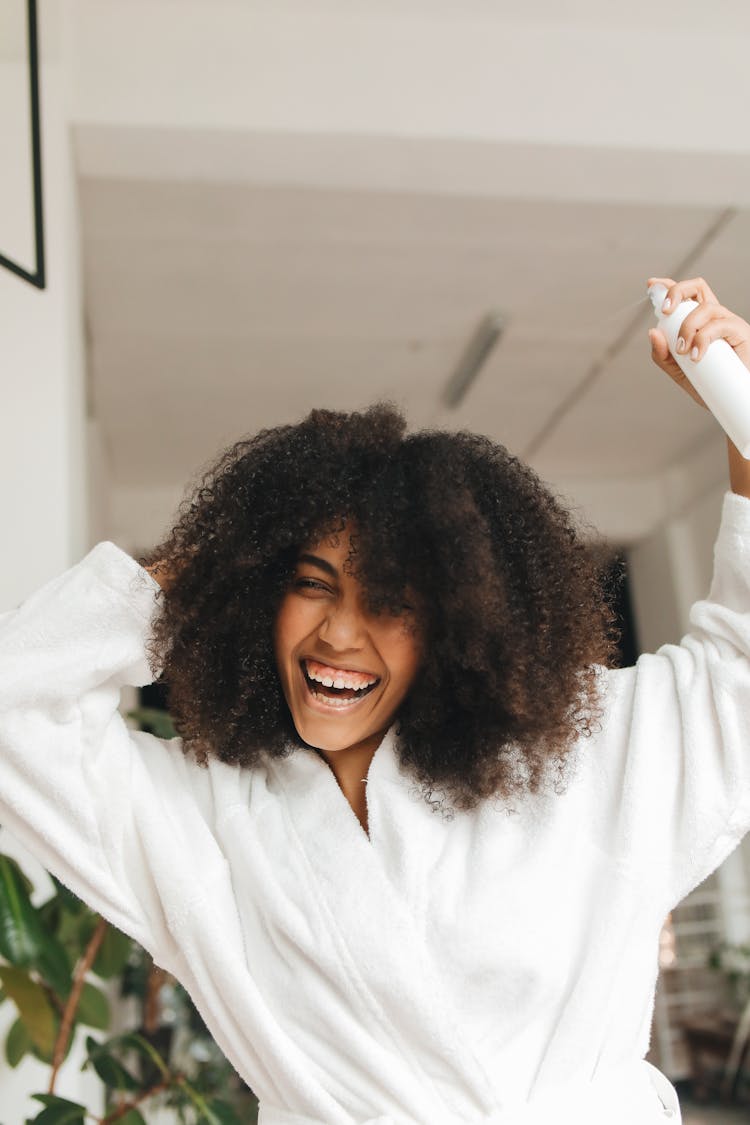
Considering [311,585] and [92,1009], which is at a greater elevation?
[311,585]

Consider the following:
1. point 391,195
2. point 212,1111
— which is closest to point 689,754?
point 212,1111

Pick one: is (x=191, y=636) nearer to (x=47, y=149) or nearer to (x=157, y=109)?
(x=47, y=149)

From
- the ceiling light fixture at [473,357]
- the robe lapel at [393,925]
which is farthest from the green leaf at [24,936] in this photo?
the ceiling light fixture at [473,357]

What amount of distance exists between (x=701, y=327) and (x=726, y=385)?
66mm

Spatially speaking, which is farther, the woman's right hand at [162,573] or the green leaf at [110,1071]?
the green leaf at [110,1071]

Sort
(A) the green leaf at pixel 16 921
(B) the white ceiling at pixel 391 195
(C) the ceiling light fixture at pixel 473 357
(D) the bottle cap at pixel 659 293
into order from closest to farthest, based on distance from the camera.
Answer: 1. (D) the bottle cap at pixel 659 293
2. (A) the green leaf at pixel 16 921
3. (B) the white ceiling at pixel 391 195
4. (C) the ceiling light fixture at pixel 473 357

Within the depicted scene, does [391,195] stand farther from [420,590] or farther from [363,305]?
[420,590]

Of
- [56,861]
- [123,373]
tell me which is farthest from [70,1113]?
[123,373]

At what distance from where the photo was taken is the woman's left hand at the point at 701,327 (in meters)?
1.08

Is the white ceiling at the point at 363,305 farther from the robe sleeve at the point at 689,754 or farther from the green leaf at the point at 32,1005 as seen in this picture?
the robe sleeve at the point at 689,754

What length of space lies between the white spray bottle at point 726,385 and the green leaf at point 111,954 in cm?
152

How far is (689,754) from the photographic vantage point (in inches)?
42.5

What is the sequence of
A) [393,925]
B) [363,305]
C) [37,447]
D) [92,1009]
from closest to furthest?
1. [393,925]
2. [92,1009]
3. [37,447]
4. [363,305]

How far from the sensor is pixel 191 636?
44.6 inches
